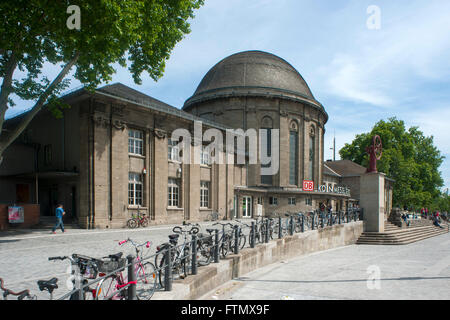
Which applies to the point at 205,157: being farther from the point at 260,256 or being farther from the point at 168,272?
the point at 168,272

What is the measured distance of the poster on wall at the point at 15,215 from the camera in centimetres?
1881

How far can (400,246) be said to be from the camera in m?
22.6

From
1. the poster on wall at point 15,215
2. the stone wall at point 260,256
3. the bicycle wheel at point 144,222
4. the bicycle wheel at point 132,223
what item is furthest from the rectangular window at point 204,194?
the poster on wall at point 15,215

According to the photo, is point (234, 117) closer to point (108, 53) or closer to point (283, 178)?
point (283, 178)

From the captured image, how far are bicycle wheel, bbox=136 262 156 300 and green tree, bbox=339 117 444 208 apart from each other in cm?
5084

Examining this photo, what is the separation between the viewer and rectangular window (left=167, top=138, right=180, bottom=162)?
27.0m

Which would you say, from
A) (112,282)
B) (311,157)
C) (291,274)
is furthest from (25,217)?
(311,157)

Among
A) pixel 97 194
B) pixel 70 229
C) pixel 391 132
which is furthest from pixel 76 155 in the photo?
pixel 391 132

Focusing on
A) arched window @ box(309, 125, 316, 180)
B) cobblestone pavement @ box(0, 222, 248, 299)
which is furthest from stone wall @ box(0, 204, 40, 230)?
arched window @ box(309, 125, 316, 180)

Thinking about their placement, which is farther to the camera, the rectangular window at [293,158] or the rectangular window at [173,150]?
the rectangular window at [293,158]

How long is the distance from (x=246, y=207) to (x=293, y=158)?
11.2 meters

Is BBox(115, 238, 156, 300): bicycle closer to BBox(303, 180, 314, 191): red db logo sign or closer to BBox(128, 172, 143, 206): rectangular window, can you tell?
BBox(128, 172, 143, 206): rectangular window

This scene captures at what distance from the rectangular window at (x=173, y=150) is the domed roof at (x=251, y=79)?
15.8 meters

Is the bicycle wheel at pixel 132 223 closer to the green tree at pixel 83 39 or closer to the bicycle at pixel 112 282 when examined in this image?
the green tree at pixel 83 39
